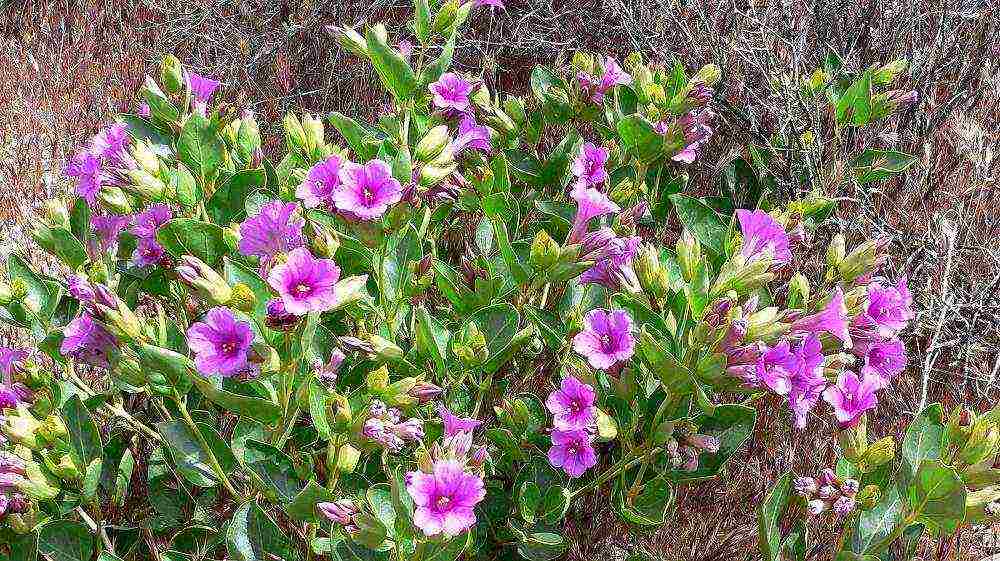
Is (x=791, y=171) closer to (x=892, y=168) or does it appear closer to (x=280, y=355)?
(x=892, y=168)

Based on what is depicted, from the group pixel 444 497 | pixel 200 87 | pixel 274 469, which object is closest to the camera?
pixel 444 497

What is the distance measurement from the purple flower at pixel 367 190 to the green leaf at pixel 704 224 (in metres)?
0.52

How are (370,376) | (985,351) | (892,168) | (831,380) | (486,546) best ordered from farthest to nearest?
(985,351)
(892,168)
(486,546)
(831,380)
(370,376)

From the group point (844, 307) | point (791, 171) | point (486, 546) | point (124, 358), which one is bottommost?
point (486, 546)

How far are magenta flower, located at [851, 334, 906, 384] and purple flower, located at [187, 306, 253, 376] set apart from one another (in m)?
0.95

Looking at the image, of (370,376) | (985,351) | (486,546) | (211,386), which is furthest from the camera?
(985,351)

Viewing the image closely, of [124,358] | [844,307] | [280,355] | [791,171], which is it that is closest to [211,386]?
[280,355]

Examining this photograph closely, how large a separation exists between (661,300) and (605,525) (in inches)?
29.9

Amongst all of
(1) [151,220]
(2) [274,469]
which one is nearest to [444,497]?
(2) [274,469]

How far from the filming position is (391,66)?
1505mm

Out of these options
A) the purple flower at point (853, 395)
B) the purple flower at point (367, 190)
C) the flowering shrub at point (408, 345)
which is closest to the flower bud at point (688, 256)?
the flowering shrub at point (408, 345)

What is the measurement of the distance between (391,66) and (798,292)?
2.67ft

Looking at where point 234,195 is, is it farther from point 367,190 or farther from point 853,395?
point 853,395

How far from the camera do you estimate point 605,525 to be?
1.85m
